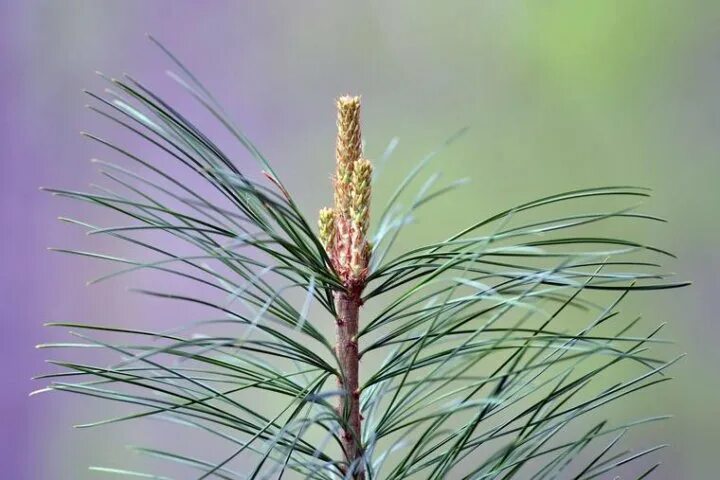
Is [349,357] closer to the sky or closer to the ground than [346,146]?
closer to the ground

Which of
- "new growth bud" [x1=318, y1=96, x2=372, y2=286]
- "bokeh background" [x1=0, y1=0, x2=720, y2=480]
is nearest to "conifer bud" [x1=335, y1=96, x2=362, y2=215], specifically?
"new growth bud" [x1=318, y1=96, x2=372, y2=286]

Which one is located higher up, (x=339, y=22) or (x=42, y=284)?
(x=339, y=22)

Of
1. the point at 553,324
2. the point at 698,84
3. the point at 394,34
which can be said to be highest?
the point at 394,34

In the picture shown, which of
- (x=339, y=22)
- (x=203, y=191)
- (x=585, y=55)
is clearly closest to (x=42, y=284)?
(x=203, y=191)

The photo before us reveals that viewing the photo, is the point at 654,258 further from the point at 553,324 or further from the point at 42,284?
the point at 42,284

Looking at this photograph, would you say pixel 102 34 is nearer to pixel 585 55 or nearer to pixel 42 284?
pixel 42 284

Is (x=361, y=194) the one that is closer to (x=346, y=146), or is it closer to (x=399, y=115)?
(x=346, y=146)

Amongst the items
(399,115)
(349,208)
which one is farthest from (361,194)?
(399,115)

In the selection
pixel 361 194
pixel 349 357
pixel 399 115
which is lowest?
pixel 349 357

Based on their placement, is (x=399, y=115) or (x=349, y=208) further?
(x=399, y=115)
